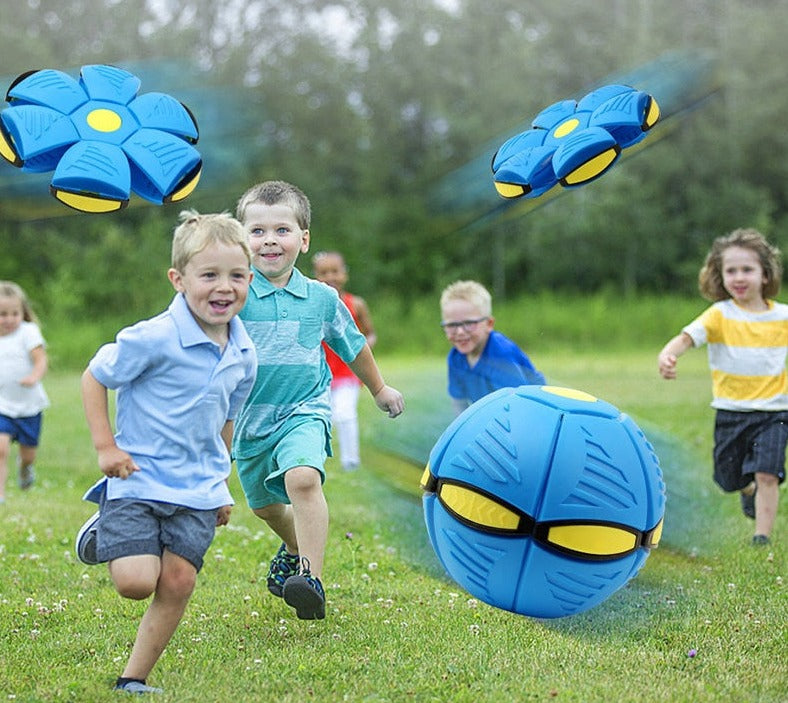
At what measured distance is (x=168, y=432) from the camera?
427cm

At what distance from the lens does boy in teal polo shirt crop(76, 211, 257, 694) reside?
13.8ft

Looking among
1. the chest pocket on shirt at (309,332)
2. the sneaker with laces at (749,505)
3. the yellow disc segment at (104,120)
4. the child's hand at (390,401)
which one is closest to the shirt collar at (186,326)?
the yellow disc segment at (104,120)

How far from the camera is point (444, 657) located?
Result: 15.7 feet

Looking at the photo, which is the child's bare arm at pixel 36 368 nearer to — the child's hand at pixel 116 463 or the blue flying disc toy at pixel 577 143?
the blue flying disc toy at pixel 577 143

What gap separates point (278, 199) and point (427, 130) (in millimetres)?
34136

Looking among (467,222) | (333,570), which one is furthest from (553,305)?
(333,570)

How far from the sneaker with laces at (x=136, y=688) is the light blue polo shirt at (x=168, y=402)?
70 centimetres

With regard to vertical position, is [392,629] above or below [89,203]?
below

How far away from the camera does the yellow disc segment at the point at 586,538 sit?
4504mm

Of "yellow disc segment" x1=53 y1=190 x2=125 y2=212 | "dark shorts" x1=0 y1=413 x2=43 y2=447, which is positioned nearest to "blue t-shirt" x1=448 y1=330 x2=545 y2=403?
"yellow disc segment" x1=53 y1=190 x2=125 y2=212

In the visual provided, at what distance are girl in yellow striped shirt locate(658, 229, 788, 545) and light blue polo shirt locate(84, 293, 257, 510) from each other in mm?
3954

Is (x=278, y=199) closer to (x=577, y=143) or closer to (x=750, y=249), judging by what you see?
(x=577, y=143)

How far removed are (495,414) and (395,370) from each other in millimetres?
16302

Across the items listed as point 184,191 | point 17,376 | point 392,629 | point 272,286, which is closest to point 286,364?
point 272,286
